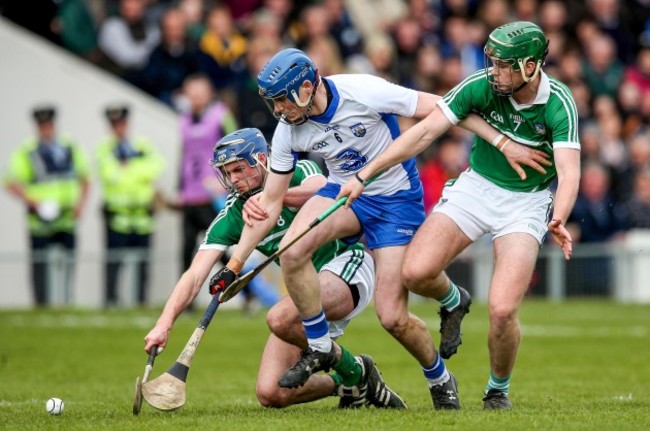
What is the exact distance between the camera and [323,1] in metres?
21.8

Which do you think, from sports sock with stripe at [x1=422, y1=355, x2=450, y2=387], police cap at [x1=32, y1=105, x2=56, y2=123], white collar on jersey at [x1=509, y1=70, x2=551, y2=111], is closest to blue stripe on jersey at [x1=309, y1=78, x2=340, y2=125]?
white collar on jersey at [x1=509, y1=70, x2=551, y2=111]

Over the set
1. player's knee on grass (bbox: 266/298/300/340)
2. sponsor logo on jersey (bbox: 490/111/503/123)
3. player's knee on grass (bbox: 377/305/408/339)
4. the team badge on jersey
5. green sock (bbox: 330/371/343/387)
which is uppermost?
sponsor logo on jersey (bbox: 490/111/503/123)

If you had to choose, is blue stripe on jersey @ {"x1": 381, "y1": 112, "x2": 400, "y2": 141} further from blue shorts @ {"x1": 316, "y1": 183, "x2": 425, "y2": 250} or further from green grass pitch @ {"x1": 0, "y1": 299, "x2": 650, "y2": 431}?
green grass pitch @ {"x1": 0, "y1": 299, "x2": 650, "y2": 431}

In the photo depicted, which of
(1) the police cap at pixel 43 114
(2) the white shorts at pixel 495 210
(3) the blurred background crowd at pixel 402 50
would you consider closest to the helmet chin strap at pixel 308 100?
(2) the white shorts at pixel 495 210

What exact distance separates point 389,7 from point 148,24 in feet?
16.6

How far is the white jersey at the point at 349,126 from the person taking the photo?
30.4 feet

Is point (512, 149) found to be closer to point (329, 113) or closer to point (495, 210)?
point (495, 210)

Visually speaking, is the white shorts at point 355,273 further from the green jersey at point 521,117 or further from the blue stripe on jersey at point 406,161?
the green jersey at point 521,117

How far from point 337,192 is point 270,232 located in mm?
577

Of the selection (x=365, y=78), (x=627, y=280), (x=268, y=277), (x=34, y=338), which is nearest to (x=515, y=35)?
(x=365, y=78)

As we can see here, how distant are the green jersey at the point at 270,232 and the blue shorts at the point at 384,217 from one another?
0.30 m

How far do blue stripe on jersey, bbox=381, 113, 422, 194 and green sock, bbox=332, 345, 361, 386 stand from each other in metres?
1.20

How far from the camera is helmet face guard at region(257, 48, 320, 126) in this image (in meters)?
8.91

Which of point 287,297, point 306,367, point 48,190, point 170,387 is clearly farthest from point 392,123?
point 48,190
